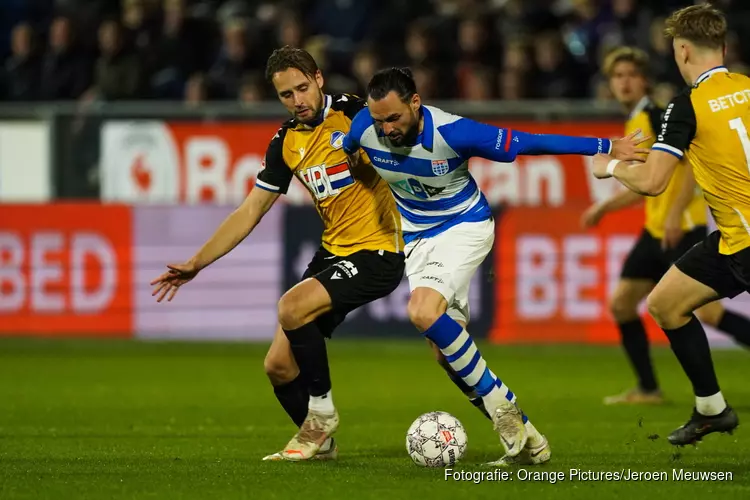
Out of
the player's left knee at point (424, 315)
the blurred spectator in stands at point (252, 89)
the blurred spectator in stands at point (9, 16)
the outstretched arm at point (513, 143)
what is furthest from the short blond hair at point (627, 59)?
the blurred spectator in stands at point (9, 16)

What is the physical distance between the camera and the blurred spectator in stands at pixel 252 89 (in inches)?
637

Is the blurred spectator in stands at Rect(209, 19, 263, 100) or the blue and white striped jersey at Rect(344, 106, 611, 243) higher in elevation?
the blurred spectator in stands at Rect(209, 19, 263, 100)

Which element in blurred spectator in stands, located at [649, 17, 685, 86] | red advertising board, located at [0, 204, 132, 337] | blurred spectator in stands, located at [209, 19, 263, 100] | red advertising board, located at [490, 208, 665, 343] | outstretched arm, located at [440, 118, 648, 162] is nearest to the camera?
outstretched arm, located at [440, 118, 648, 162]

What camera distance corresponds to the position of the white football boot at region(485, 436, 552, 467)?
23.1 feet

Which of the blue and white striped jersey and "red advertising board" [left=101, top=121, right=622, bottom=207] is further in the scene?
"red advertising board" [left=101, top=121, right=622, bottom=207]

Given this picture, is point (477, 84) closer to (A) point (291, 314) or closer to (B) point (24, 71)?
(B) point (24, 71)

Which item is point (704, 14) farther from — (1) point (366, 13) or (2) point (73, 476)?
(1) point (366, 13)

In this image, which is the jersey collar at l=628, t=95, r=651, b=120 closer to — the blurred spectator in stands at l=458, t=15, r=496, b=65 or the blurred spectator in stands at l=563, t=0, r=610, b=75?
the blurred spectator in stands at l=563, t=0, r=610, b=75

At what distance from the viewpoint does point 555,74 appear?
16.2 meters

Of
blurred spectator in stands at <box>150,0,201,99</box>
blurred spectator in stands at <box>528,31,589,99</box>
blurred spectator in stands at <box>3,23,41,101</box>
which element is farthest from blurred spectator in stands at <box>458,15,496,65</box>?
blurred spectator in stands at <box>3,23,41,101</box>

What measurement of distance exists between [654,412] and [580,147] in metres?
3.50

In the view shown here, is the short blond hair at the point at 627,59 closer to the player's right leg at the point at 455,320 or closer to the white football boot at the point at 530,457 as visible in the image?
the player's right leg at the point at 455,320

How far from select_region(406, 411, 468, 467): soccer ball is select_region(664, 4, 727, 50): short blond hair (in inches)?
92.5

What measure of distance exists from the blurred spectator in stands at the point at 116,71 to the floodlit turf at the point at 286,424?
3.22 meters
